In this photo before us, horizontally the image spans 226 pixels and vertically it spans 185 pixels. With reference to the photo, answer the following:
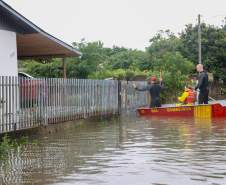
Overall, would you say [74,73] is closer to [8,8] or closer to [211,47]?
[211,47]

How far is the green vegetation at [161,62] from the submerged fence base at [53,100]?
9.72m

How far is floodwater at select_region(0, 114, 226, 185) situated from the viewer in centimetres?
887

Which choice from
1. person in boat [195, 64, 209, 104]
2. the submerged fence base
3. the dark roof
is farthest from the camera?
person in boat [195, 64, 209, 104]

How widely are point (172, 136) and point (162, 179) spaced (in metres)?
6.60

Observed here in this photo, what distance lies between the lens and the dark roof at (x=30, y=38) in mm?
17922

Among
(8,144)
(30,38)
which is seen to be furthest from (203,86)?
(8,144)

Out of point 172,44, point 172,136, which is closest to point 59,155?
point 172,136

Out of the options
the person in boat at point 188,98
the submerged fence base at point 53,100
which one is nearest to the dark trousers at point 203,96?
the person in boat at point 188,98

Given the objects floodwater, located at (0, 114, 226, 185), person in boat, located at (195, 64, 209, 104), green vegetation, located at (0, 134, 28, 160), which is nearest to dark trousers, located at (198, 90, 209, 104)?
person in boat, located at (195, 64, 209, 104)

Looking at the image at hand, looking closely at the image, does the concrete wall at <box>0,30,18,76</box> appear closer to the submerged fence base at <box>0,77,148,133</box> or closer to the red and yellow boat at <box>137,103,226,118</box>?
the submerged fence base at <box>0,77,148,133</box>

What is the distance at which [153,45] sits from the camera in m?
53.9

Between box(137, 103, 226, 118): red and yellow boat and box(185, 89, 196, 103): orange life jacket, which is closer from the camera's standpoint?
box(137, 103, 226, 118): red and yellow boat

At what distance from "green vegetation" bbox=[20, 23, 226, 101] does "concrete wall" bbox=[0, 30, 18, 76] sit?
13224 millimetres

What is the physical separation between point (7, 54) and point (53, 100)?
2433mm
